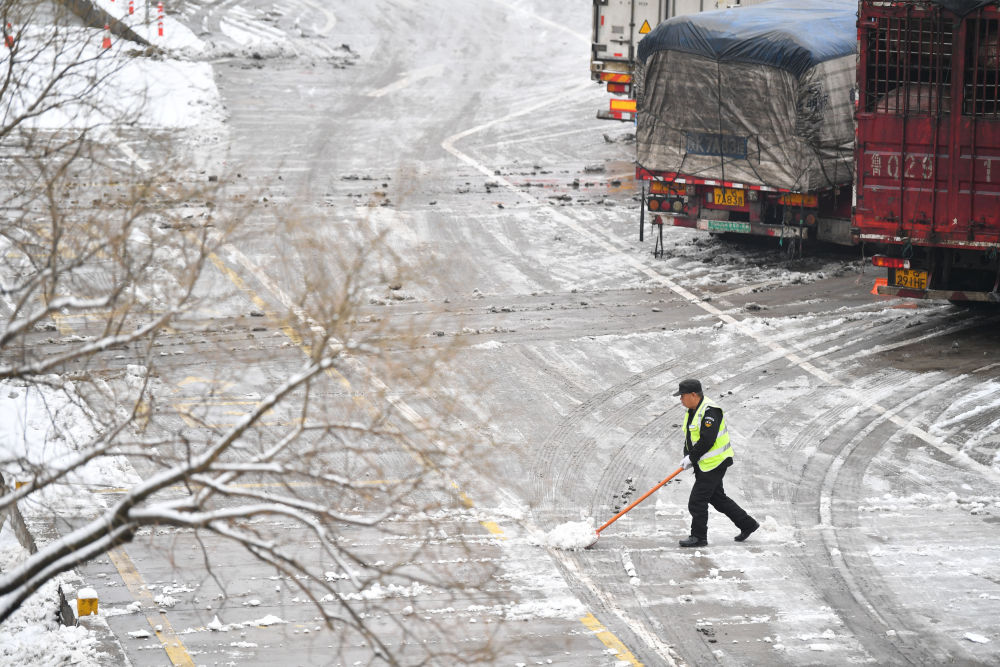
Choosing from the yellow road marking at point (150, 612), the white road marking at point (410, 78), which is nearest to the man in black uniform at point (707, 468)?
the yellow road marking at point (150, 612)

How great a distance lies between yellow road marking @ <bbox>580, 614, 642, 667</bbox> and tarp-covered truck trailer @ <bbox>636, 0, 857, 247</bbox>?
9100mm

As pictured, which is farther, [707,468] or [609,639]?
[707,468]

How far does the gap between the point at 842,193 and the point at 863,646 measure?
10304 millimetres

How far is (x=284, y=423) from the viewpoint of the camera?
40.4ft

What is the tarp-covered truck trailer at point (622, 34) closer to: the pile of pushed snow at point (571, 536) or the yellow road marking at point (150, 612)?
the pile of pushed snow at point (571, 536)

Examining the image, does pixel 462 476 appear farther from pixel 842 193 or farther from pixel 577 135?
pixel 577 135

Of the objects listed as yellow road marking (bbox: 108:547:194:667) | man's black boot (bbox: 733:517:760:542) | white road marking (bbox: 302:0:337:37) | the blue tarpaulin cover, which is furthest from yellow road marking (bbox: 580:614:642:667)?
white road marking (bbox: 302:0:337:37)

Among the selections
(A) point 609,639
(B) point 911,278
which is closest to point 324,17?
(B) point 911,278

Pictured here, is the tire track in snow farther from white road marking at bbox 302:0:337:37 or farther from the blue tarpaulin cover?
white road marking at bbox 302:0:337:37

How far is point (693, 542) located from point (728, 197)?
8681mm

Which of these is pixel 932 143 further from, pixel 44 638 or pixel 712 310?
pixel 44 638

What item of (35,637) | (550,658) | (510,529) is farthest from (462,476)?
(35,637)

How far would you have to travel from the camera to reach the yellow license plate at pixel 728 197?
1788cm

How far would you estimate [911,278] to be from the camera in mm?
14906
